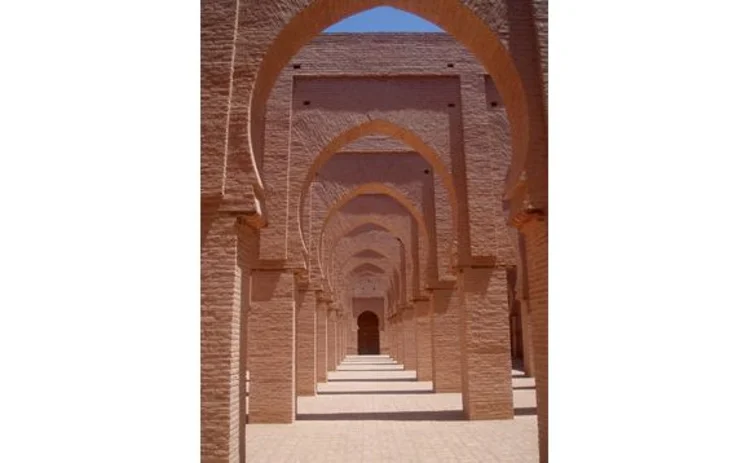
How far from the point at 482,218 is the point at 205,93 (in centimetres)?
673

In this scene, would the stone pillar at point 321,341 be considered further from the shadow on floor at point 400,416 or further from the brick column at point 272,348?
the brick column at point 272,348

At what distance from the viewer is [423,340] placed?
892 inches

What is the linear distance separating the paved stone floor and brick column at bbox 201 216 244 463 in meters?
2.52

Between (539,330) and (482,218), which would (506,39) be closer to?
(539,330)

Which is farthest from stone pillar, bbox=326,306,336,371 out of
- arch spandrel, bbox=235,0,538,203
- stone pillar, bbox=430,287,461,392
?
arch spandrel, bbox=235,0,538,203

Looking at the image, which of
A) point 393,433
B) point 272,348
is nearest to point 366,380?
point 272,348

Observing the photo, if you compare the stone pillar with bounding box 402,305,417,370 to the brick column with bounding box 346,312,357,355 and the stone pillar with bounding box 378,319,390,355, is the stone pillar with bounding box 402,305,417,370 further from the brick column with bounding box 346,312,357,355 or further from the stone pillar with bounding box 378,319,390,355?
the stone pillar with bounding box 378,319,390,355

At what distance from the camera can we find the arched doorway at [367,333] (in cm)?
4997

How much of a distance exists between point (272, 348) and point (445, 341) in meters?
6.04

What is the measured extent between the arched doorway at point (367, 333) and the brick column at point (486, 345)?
37.6 meters

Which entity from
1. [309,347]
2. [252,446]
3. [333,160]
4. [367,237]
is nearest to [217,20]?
[252,446]

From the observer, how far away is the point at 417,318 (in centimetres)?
2189

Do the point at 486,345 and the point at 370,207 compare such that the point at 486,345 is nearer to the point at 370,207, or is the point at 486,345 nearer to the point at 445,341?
the point at 445,341

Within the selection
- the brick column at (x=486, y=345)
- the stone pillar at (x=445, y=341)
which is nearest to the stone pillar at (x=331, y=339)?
the stone pillar at (x=445, y=341)
